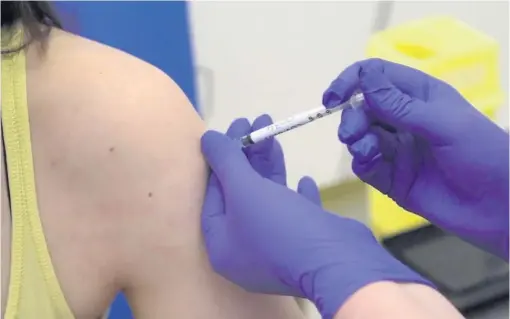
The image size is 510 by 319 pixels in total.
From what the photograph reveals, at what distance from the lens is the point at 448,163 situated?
831mm

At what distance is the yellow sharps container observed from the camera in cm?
166

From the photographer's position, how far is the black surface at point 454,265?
1.70m

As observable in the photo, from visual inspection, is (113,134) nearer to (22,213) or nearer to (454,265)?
(22,213)

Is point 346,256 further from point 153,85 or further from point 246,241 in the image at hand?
point 153,85

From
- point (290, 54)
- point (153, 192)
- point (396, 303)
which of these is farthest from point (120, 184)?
point (290, 54)

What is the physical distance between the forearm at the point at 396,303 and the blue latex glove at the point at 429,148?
162 mm

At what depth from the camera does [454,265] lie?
5.82ft

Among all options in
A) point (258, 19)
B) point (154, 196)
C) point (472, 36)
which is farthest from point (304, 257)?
point (472, 36)

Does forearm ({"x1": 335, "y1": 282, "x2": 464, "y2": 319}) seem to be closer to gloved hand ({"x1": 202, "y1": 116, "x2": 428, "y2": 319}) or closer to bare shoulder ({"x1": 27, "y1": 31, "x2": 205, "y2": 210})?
gloved hand ({"x1": 202, "y1": 116, "x2": 428, "y2": 319})

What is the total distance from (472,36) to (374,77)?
950mm

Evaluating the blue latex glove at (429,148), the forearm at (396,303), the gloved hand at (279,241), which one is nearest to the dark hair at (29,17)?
the gloved hand at (279,241)

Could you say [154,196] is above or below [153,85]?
below

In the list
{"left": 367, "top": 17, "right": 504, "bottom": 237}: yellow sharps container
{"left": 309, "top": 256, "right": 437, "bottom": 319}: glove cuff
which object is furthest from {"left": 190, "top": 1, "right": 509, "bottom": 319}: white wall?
{"left": 309, "top": 256, "right": 437, "bottom": 319}: glove cuff

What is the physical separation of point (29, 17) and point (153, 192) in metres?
0.22
